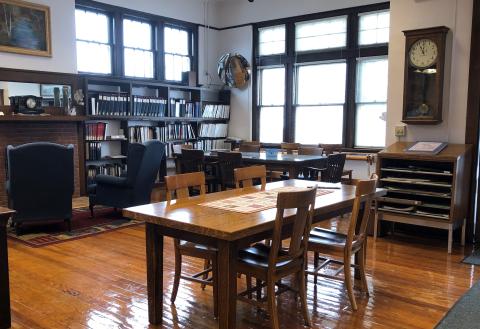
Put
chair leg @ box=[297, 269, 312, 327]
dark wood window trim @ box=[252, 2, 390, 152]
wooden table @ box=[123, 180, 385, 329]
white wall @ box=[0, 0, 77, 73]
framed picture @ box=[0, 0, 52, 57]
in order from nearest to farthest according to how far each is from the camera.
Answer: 1. wooden table @ box=[123, 180, 385, 329]
2. chair leg @ box=[297, 269, 312, 327]
3. framed picture @ box=[0, 0, 52, 57]
4. white wall @ box=[0, 0, 77, 73]
5. dark wood window trim @ box=[252, 2, 390, 152]

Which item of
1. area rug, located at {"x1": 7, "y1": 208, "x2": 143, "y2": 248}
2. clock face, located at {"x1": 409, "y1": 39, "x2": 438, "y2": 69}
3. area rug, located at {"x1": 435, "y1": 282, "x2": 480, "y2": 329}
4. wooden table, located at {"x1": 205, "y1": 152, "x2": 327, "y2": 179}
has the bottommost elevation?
area rug, located at {"x1": 435, "y1": 282, "x2": 480, "y2": 329}

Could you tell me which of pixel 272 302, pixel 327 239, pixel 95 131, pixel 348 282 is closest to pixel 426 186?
pixel 327 239

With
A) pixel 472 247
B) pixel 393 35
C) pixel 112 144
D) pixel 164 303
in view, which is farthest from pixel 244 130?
pixel 164 303

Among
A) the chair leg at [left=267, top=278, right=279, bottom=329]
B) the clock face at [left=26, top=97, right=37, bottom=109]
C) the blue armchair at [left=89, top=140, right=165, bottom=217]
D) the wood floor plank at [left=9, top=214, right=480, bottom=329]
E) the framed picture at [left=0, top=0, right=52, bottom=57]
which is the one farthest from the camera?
the clock face at [left=26, top=97, right=37, bottom=109]

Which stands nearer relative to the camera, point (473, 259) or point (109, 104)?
point (473, 259)

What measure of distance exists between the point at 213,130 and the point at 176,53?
1681mm

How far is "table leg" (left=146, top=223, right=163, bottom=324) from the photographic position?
258 centimetres

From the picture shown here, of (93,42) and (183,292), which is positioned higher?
(93,42)

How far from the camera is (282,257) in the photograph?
253 centimetres

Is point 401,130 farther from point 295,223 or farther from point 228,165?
point 295,223

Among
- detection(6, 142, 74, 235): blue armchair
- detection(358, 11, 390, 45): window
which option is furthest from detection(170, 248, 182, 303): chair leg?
detection(358, 11, 390, 45): window

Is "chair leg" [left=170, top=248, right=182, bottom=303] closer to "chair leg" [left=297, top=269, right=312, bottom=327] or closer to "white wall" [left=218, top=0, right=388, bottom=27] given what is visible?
"chair leg" [left=297, top=269, right=312, bottom=327]

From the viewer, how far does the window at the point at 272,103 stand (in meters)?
8.55

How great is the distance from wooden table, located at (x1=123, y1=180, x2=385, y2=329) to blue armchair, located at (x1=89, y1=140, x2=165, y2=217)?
7.66 feet
